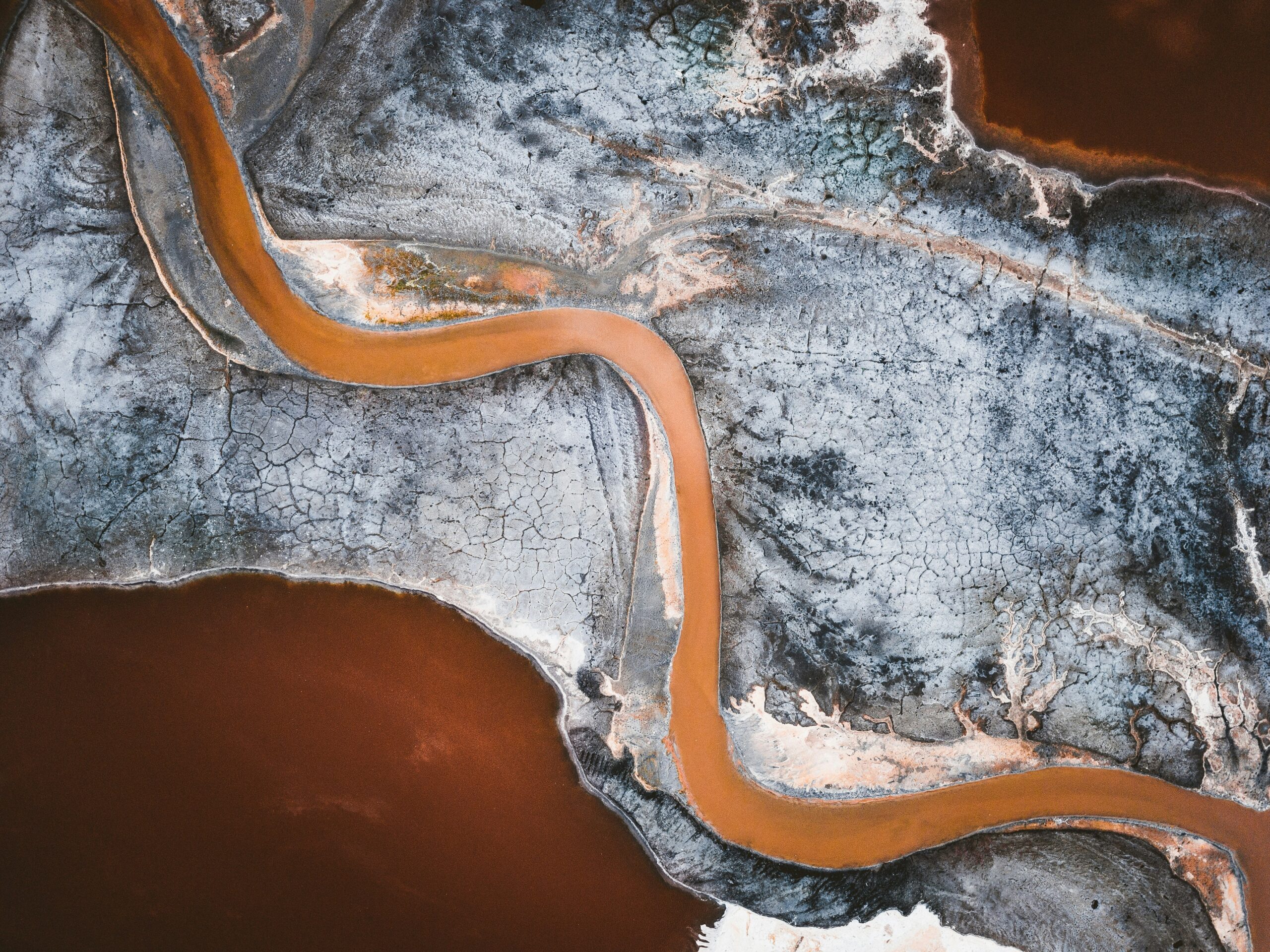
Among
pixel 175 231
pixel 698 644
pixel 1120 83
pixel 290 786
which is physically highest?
pixel 1120 83

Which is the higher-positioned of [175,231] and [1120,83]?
[1120,83]

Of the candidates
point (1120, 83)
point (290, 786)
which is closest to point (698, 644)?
point (290, 786)

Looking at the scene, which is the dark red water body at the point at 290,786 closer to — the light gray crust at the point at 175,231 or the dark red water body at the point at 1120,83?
the light gray crust at the point at 175,231

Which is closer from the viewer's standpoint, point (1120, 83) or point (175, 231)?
point (175, 231)

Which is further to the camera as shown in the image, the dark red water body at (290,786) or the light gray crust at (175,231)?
the dark red water body at (290,786)

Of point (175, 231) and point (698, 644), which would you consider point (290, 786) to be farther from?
point (175, 231)

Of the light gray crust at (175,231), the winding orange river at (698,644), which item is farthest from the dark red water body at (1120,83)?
the light gray crust at (175,231)

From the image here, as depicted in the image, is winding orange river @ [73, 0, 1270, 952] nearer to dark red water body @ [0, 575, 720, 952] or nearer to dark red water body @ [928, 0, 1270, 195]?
dark red water body @ [0, 575, 720, 952]
